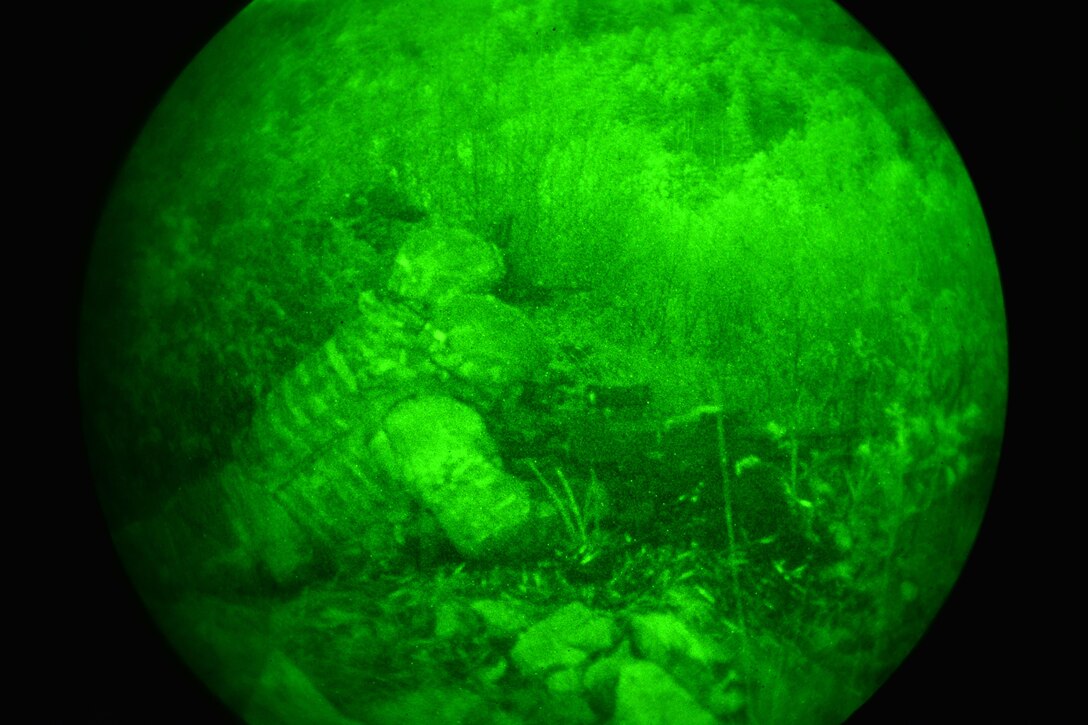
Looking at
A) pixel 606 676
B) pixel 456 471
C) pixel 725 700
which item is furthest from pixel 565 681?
pixel 456 471

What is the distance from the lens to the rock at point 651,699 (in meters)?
2.90

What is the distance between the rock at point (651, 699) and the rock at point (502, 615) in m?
0.20

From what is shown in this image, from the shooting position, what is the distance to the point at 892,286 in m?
2.95

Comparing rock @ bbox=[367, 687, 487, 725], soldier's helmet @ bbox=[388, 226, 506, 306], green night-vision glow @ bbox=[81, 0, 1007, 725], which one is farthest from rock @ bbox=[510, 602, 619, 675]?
soldier's helmet @ bbox=[388, 226, 506, 306]

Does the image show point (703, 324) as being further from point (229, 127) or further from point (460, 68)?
point (229, 127)

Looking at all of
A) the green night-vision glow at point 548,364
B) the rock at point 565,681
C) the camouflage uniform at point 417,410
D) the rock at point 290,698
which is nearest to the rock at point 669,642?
the green night-vision glow at point 548,364

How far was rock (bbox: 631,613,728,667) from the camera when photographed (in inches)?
113

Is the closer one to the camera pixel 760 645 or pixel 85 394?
pixel 760 645

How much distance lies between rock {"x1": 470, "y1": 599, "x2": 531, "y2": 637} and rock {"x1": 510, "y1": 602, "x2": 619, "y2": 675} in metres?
0.02

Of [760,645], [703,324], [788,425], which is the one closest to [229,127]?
[703,324]

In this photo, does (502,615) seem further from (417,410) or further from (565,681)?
(417,410)

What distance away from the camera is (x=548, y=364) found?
2.79 metres

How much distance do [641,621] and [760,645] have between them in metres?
0.23

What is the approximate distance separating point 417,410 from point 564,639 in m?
0.47
